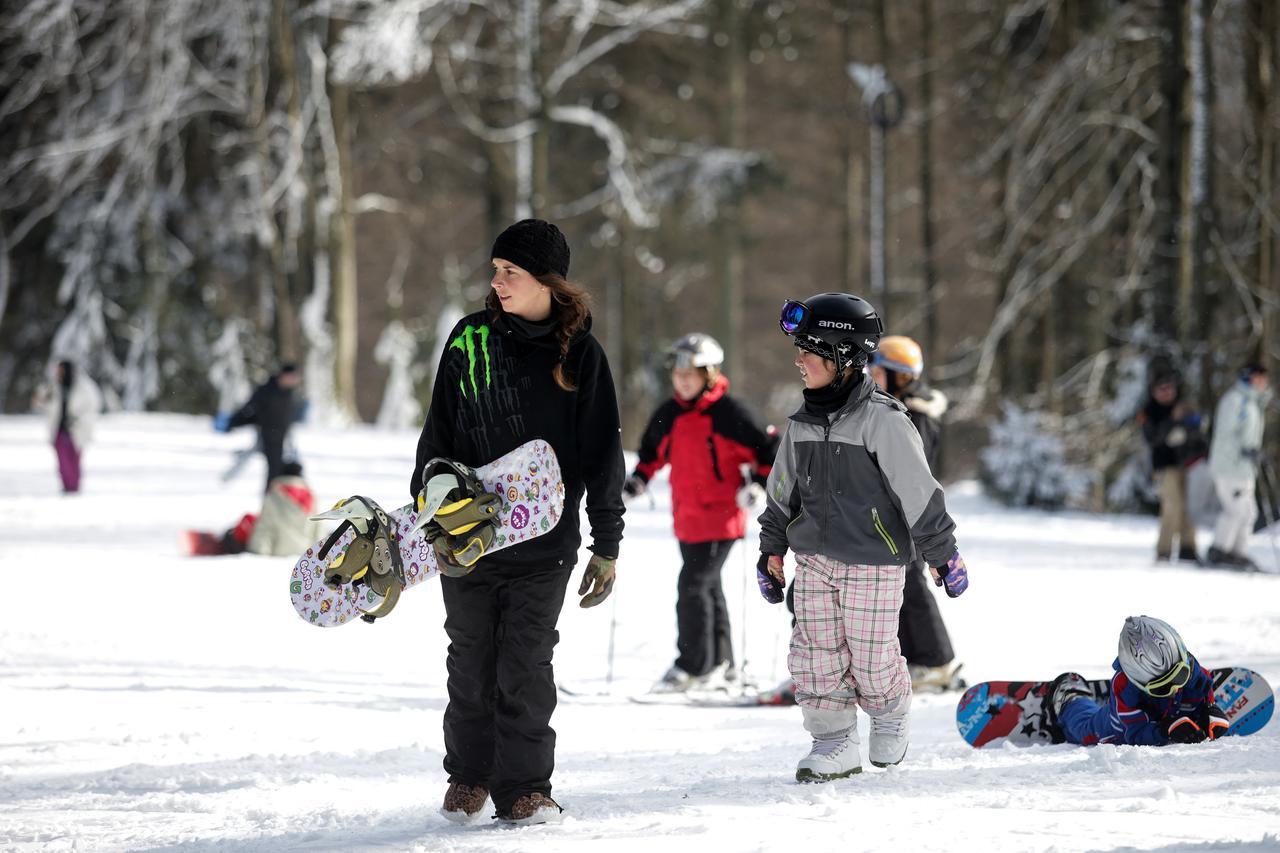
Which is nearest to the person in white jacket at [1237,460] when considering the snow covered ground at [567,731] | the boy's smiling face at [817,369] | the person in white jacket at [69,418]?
the snow covered ground at [567,731]

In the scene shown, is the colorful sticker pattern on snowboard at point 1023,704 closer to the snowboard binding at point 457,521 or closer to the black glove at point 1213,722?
the black glove at point 1213,722

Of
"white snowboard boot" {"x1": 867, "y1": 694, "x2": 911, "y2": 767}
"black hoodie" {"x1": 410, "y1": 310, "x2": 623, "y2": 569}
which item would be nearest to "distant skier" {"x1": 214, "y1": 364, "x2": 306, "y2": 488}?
"black hoodie" {"x1": 410, "y1": 310, "x2": 623, "y2": 569}

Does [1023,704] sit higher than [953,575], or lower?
lower

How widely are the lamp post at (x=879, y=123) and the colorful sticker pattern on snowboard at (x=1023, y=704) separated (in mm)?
17338

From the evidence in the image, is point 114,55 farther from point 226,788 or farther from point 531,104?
point 226,788

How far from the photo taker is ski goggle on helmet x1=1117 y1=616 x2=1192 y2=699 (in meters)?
5.34

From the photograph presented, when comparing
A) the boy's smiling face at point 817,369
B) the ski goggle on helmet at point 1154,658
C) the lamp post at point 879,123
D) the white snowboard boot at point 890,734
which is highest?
the lamp post at point 879,123

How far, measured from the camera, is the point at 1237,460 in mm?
12305

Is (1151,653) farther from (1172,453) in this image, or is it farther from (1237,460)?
(1172,453)

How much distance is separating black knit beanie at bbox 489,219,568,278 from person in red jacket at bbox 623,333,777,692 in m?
3.13

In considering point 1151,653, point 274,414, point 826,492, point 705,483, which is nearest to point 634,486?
point 705,483

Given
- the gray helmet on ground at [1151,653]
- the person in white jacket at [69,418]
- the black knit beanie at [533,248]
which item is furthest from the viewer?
the person in white jacket at [69,418]

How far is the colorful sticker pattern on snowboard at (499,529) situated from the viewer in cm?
430

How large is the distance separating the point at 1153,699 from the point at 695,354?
3.14 m
